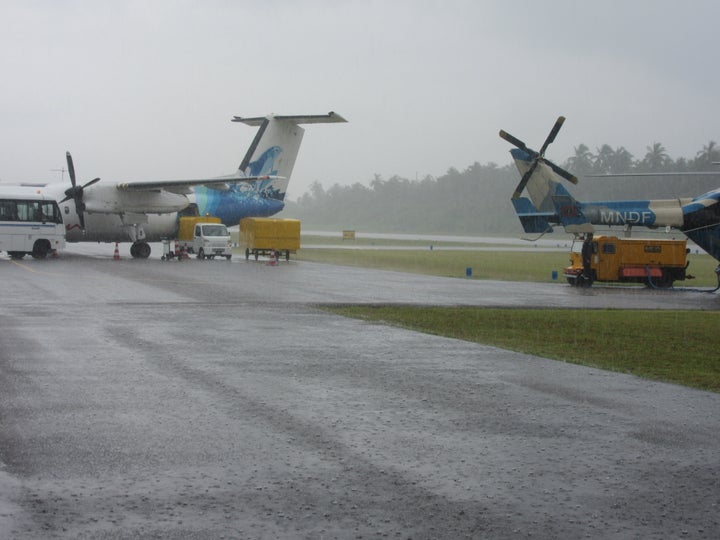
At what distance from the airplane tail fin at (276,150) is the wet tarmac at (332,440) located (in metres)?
36.0

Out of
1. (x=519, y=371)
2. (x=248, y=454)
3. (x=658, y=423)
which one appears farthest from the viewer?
(x=519, y=371)

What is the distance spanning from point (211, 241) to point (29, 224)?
28.4 ft

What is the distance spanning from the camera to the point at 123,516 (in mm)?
5473

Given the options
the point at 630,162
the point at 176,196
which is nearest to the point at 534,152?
the point at 176,196

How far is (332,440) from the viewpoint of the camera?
7.65m

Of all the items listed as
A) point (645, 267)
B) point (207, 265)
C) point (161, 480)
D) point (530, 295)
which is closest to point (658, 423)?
point (161, 480)

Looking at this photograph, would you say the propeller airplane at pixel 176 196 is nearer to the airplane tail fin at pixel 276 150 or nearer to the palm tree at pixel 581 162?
the airplane tail fin at pixel 276 150

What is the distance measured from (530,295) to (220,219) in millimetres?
27422

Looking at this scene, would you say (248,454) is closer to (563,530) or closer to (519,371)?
(563,530)

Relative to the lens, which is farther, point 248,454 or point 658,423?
point 658,423

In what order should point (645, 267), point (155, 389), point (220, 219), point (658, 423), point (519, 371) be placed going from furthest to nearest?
point (220, 219)
point (645, 267)
point (519, 371)
point (155, 389)
point (658, 423)

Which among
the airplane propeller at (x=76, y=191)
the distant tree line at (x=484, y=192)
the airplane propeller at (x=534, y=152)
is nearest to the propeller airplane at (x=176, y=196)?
the airplane propeller at (x=76, y=191)

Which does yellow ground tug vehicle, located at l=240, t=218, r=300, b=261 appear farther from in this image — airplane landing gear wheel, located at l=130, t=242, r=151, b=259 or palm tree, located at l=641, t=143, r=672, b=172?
palm tree, located at l=641, t=143, r=672, b=172

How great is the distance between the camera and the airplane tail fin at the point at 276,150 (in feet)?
168
